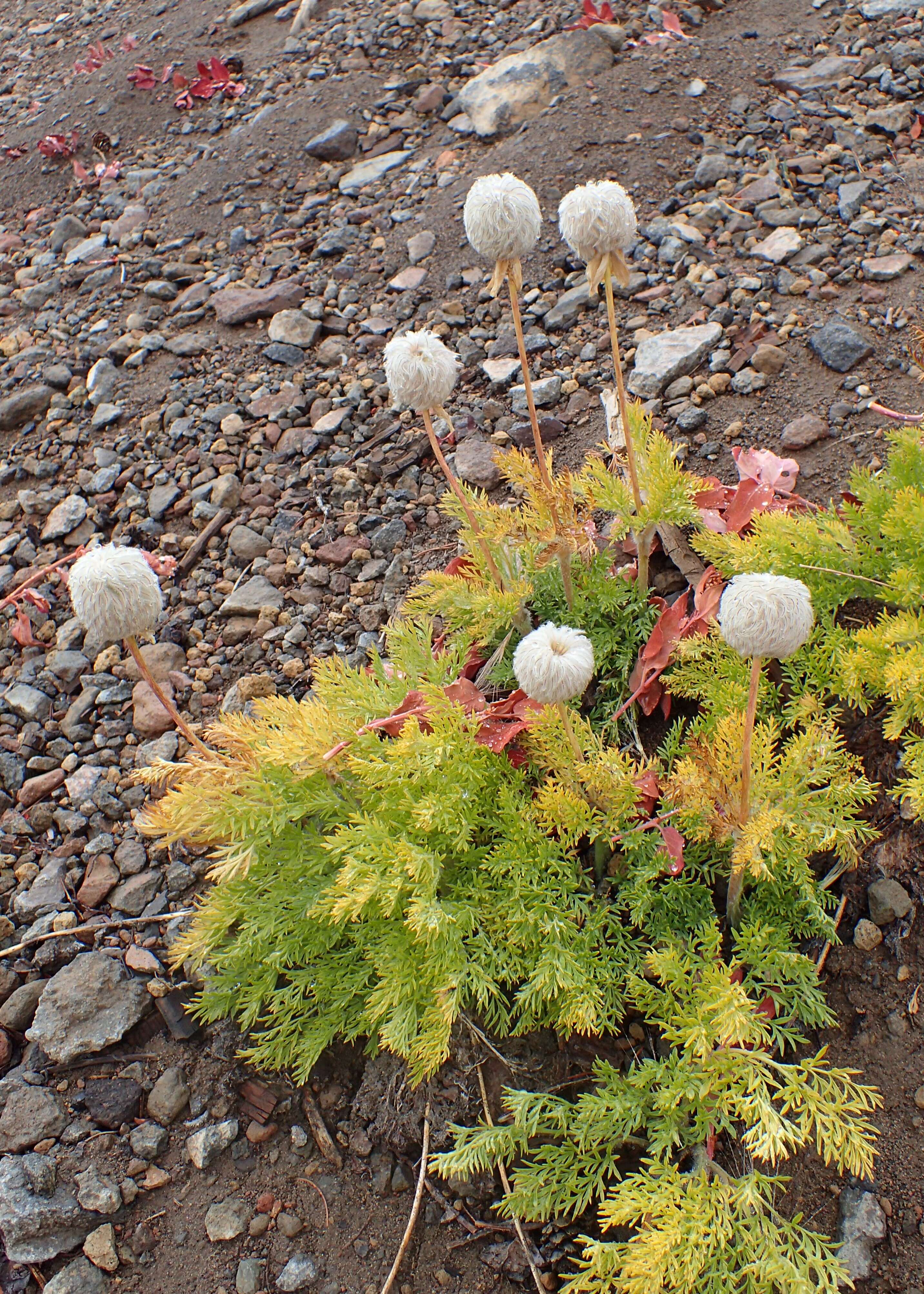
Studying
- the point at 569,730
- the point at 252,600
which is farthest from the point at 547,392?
the point at 569,730

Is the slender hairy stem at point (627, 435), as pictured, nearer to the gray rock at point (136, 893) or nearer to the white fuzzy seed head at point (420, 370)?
the white fuzzy seed head at point (420, 370)

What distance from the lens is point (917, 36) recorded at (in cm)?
496

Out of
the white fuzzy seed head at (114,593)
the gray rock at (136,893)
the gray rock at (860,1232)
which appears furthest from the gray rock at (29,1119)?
A: the gray rock at (860,1232)

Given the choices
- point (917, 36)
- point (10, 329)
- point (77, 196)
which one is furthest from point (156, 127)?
point (917, 36)

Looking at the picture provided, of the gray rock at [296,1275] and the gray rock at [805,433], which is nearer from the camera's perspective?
the gray rock at [296,1275]

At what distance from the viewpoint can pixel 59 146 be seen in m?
6.33

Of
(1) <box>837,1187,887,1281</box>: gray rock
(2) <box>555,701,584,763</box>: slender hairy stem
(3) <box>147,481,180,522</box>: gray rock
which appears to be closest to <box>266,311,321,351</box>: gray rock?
(3) <box>147,481,180,522</box>: gray rock

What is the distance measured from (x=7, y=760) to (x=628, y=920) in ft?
7.25

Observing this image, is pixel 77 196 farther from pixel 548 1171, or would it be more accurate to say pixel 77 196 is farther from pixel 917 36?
pixel 548 1171

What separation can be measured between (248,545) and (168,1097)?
6.80 feet

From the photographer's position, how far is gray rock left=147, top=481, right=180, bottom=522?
408cm

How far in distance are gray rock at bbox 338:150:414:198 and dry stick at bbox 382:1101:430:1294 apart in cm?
479

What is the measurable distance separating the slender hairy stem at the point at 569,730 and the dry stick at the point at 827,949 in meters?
0.73

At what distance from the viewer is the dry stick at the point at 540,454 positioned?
2275 mm
